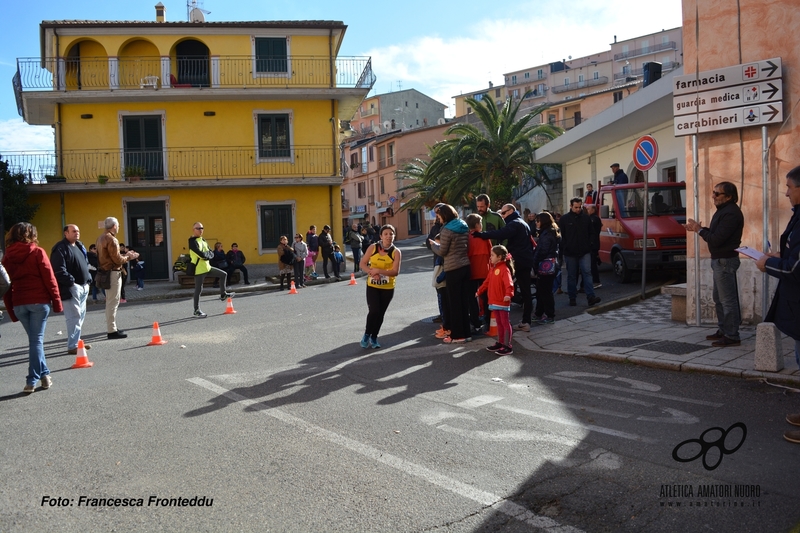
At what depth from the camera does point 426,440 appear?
5113mm

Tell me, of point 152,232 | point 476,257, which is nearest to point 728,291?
point 476,257

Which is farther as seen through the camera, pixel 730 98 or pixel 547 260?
pixel 547 260

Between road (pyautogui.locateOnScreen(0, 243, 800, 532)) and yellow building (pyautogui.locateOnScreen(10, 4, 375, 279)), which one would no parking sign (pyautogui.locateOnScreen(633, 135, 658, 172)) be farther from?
yellow building (pyautogui.locateOnScreen(10, 4, 375, 279))

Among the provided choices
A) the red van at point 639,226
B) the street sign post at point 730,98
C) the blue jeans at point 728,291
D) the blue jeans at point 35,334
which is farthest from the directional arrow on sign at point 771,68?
the blue jeans at point 35,334

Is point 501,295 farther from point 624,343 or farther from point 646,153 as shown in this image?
point 646,153

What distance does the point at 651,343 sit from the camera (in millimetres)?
8297

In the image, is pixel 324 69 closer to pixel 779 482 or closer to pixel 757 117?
pixel 757 117

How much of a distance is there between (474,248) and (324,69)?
1997 centimetres

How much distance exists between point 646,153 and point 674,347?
17.6ft

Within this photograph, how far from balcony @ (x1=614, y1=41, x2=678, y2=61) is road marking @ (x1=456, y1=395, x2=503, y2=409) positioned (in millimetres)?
96845

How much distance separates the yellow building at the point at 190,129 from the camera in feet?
85.0

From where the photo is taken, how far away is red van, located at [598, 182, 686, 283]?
1374cm

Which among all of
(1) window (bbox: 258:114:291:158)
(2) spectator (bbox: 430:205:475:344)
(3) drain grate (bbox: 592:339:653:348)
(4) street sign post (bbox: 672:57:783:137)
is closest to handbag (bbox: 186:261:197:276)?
(2) spectator (bbox: 430:205:475:344)

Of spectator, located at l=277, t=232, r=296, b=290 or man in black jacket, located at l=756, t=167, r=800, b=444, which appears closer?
man in black jacket, located at l=756, t=167, r=800, b=444
